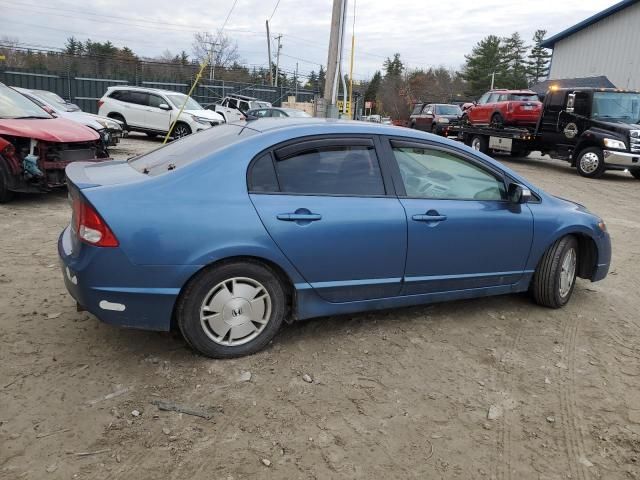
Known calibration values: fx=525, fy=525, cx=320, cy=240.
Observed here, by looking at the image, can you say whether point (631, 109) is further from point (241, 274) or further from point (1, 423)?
point (1, 423)

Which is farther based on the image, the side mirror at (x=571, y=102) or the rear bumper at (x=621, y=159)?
the side mirror at (x=571, y=102)

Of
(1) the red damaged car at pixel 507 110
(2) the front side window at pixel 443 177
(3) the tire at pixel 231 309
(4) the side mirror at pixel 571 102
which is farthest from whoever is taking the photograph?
(1) the red damaged car at pixel 507 110

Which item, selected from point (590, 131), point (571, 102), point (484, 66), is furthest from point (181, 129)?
point (484, 66)

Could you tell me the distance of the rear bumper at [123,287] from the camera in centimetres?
300

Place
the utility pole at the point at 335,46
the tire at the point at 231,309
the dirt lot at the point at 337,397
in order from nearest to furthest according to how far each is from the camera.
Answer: the dirt lot at the point at 337,397 → the tire at the point at 231,309 → the utility pole at the point at 335,46

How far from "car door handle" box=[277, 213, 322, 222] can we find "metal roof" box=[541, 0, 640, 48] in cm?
3658

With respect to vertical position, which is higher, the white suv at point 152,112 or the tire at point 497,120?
the tire at point 497,120

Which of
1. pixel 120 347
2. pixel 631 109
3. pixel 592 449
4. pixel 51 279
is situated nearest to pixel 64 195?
pixel 51 279

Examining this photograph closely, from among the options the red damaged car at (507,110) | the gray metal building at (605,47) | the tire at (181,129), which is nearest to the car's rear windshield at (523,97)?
the red damaged car at (507,110)

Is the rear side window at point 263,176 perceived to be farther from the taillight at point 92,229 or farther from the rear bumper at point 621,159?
the rear bumper at point 621,159

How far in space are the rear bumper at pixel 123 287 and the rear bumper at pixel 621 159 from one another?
1365cm

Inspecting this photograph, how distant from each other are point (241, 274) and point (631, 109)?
15007 mm

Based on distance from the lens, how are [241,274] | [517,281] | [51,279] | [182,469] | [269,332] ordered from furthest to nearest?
[51,279], [517,281], [269,332], [241,274], [182,469]

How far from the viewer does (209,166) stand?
3260 millimetres
